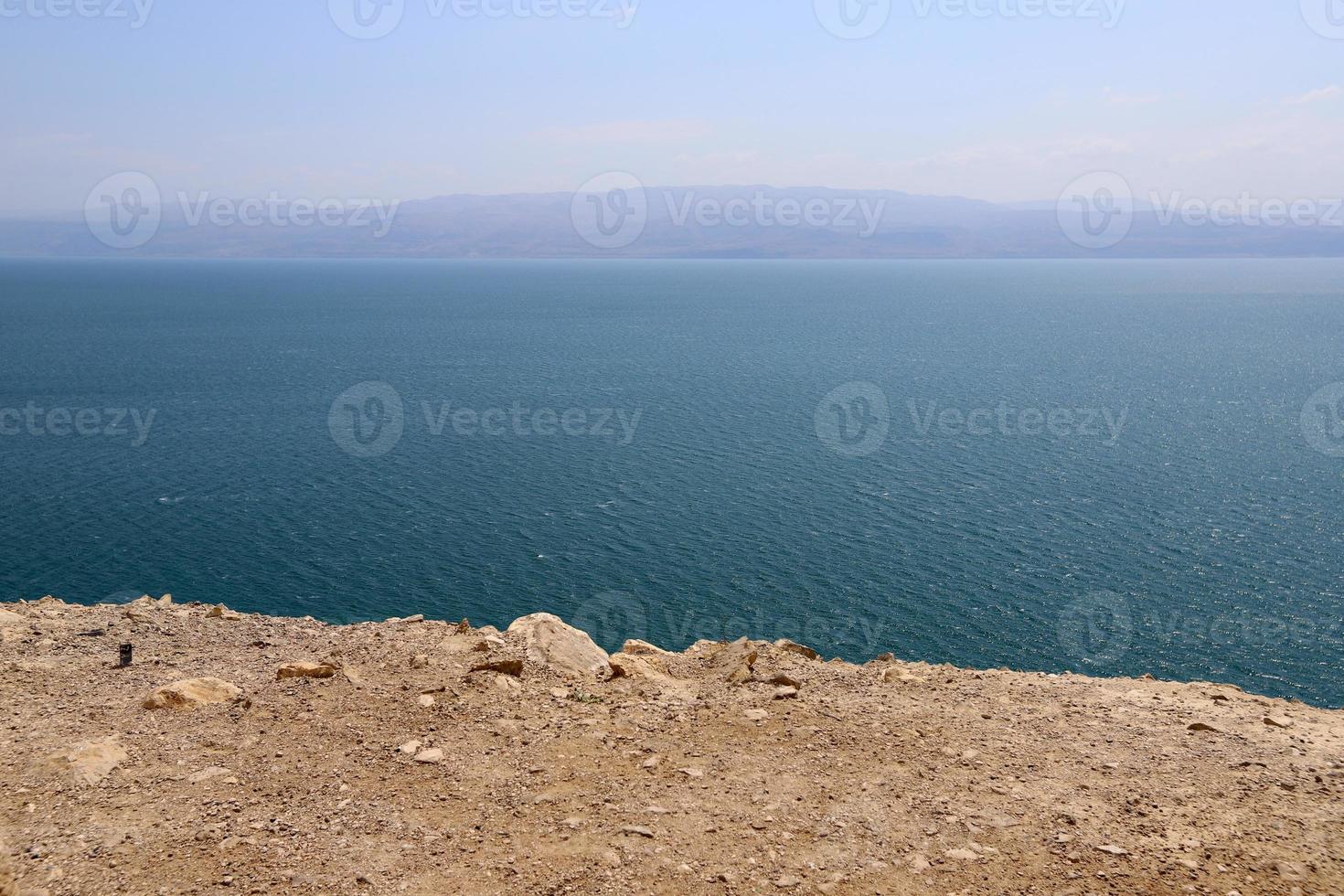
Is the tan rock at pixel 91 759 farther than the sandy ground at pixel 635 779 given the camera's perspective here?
Yes

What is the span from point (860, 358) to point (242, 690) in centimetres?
11138

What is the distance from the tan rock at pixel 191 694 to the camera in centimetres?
1725

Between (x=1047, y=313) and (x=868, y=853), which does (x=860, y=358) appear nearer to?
(x=1047, y=313)

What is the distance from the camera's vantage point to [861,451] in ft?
229

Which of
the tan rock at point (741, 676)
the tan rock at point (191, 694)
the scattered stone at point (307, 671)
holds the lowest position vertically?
the tan rock at point (191, 694)

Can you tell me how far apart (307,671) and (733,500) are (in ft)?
134

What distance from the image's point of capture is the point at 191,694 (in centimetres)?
1753

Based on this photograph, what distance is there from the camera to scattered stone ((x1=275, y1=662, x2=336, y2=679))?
1850 cm

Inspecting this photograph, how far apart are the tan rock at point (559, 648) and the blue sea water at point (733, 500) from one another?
18452 mm

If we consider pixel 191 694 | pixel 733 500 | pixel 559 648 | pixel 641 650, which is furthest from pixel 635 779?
pixel 733 500

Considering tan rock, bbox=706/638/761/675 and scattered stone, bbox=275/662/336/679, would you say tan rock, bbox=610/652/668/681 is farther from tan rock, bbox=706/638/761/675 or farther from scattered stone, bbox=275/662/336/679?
scattered stone, bbox=275/662/336/679

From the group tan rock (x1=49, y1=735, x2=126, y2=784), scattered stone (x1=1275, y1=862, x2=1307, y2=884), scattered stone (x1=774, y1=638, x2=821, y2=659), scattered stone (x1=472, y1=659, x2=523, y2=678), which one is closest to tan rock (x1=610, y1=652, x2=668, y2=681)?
scattered stone (x1=472, y1=659, x2=523, y2=678)

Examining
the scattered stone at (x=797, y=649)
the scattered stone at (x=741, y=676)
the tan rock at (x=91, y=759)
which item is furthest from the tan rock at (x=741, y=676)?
the tan rock at (x=91, y=759)

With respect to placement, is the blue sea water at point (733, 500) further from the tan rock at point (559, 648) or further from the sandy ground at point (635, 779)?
the sandy ground at point (635, 779)
